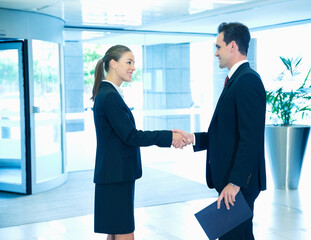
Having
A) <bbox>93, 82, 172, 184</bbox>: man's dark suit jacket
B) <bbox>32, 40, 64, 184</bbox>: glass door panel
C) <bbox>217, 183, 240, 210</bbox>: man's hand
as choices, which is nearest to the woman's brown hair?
<bbox>93, 82, 172, 184</bbox>: man's dark suit jacket

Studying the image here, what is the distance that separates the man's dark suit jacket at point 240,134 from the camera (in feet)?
7.52

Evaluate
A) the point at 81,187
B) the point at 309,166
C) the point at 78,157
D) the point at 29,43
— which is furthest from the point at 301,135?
the point at 78,157

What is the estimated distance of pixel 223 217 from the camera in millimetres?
2408

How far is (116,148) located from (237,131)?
2.43ft

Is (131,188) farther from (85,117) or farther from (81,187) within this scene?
Answer: (85,117)

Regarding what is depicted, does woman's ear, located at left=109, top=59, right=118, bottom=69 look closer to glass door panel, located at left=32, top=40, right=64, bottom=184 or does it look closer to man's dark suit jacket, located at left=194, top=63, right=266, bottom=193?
man's dark suit jacket, located at left=194, top=63, right=266, bottom=193

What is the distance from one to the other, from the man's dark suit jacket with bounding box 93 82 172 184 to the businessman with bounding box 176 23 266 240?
0.47 metres

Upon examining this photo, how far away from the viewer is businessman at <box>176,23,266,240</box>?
2297mm

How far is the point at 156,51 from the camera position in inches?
336

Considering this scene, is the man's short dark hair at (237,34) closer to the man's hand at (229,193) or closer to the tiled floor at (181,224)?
the man's hand at (229,193)

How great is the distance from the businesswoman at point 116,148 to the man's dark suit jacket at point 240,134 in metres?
0.50

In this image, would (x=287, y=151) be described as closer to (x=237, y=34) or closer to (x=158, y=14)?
(x=158, y=14)

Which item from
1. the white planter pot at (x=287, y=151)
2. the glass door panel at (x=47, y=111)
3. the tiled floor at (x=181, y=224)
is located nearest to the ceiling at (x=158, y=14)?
the glass door panel at (x=47, y=111)

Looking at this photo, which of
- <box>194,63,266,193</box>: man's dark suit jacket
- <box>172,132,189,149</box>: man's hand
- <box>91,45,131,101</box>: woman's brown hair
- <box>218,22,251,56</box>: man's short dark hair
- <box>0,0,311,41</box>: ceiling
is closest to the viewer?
<box>194,63,266,193</box>: man's dark suit jacket
